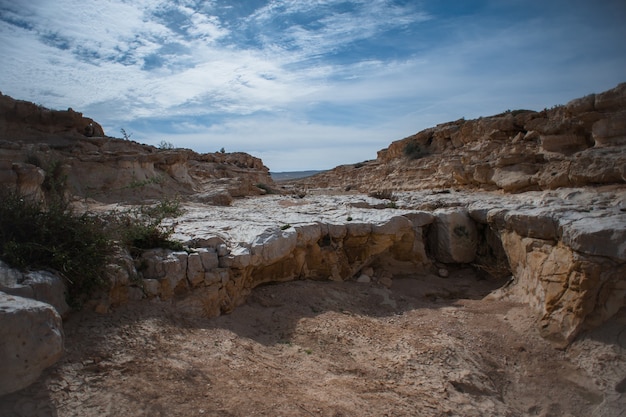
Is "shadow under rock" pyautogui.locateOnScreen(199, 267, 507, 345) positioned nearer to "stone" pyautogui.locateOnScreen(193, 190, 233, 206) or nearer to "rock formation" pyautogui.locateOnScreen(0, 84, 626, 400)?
"rock formation" pyautogui.locateOnScreen(0, 84, 626, 400)

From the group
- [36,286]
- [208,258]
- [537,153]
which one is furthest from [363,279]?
[537,153]

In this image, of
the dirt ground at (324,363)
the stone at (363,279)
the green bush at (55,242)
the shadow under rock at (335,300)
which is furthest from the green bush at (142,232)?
the stone at (363,279)

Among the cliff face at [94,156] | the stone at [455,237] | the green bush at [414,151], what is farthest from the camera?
the green bush at [414,151]

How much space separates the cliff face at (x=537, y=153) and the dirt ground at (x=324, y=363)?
3307 mm

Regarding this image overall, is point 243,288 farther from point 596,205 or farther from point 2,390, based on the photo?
point 596,205

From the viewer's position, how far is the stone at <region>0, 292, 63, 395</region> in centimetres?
263

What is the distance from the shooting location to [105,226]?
15.6 feet

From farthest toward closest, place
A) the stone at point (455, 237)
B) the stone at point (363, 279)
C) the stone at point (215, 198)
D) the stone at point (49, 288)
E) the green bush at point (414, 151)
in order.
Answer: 1. the green bush at point (414, 151)
2. the stone at point (215, 198)
3. the stone at point (455, 237)
4. the stone at point (363, 279)
5. the stone at point (49, 288)

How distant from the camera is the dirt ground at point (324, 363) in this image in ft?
10.2

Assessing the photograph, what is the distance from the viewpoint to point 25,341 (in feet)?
8.88

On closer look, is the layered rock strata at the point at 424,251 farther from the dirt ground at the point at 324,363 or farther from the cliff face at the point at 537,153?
the cliff face at the point at 537,153

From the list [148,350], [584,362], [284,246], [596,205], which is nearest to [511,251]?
[596,205]

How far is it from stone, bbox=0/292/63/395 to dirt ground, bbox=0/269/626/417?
4.6 inches

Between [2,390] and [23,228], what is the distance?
71.9 inches
